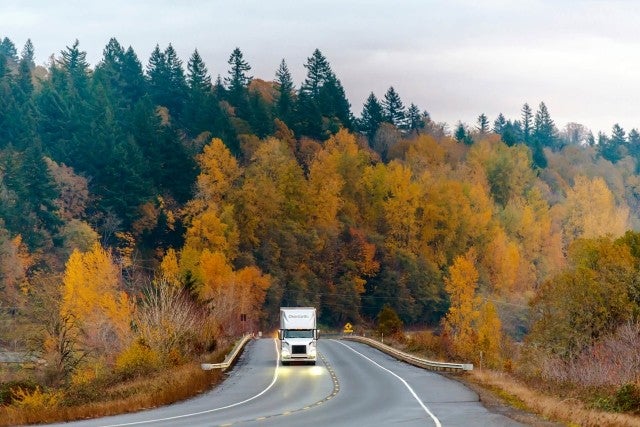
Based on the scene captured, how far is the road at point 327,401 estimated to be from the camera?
105 ft

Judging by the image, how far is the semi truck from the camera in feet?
186

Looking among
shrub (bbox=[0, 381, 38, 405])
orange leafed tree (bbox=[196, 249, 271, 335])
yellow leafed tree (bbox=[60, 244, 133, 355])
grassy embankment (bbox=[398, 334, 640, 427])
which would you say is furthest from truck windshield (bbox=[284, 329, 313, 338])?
orange leafed tree (bbox=[196, 249, 271, 335])

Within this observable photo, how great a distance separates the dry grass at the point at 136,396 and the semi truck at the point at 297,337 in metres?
6.96

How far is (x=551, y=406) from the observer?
1307 inches

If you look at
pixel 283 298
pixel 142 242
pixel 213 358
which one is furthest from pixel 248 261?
pixel 213 358

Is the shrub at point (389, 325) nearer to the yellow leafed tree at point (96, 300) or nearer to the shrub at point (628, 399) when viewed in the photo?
the yellow leafed tree at point (96, 300)

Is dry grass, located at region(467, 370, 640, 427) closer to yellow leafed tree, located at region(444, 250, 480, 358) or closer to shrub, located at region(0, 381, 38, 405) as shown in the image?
shrub, located at region(0, 381, 38, 405)

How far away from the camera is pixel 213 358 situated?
56844 mm

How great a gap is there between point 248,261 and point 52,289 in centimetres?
3837

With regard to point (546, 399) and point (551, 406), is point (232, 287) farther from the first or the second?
point (551, 406)

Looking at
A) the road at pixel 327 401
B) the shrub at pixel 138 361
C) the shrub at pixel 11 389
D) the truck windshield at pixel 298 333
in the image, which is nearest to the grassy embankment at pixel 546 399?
the road at pixel 327 401

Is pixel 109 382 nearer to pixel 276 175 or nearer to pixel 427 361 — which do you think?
pixel 427 361

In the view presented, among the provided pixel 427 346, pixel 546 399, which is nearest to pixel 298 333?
pixel 427 346

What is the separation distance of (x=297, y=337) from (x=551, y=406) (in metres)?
25.9
